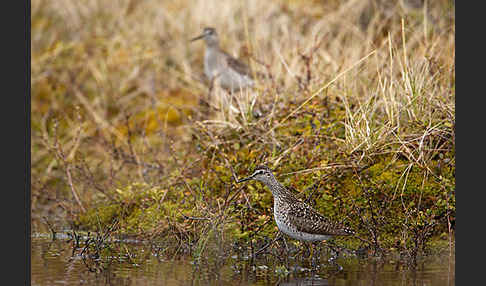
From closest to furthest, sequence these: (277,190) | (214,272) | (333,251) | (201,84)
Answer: (214,272), (277,190), (333,251), (201,84)

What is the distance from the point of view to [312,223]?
7297 millimetres

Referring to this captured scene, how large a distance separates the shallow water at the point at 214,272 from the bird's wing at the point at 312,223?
353 mm

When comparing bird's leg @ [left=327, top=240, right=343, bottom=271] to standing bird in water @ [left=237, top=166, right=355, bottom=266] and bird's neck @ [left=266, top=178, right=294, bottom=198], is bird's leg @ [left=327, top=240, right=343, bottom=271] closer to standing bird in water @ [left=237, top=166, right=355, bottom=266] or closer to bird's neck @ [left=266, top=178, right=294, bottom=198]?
standing bird in water @ [left=237, top=166, right=355, bottom=266]

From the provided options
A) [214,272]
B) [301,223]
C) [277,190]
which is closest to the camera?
[214,272]

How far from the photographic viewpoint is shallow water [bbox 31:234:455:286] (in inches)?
257

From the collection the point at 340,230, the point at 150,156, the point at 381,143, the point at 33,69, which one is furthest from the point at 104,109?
the point at 340,230

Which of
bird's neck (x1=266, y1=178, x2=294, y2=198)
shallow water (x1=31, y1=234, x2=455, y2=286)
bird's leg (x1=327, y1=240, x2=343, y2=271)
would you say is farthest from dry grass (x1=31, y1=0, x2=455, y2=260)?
shallow water (x1=31, y1=234, x2=455, y2=286)

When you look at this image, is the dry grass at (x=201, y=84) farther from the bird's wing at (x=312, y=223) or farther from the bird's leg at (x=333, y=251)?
the bird's wing at (x=312, y=223)

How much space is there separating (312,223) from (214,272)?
110 cm

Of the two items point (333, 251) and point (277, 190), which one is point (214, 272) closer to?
point (277, 190)

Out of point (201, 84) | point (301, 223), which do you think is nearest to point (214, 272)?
point (301, 223)

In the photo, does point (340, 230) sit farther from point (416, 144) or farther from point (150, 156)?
point (150, 156)

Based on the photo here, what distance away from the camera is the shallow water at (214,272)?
21.4 ft

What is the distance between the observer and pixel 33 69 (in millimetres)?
14461
